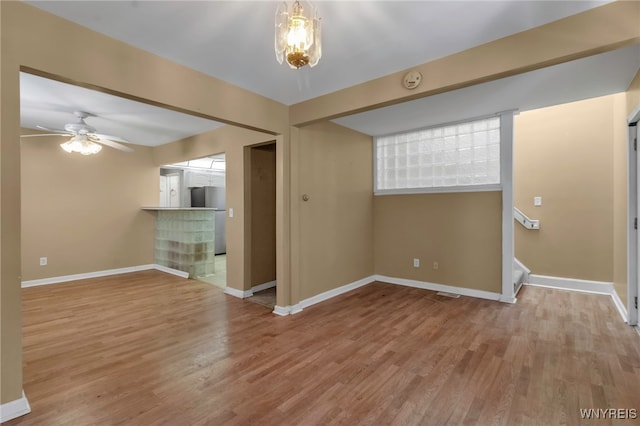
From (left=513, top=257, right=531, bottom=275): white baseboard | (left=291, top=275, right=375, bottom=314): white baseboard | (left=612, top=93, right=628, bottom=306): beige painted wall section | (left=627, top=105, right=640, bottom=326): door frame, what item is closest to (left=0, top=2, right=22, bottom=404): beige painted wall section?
(left=291, top=275, right=375, bottom=314): white baseboard

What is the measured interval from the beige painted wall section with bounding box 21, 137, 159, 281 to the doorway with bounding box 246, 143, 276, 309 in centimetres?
304

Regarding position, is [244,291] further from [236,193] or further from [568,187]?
[568,187]

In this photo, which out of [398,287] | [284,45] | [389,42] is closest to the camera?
[284,45]

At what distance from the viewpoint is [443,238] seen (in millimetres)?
4281

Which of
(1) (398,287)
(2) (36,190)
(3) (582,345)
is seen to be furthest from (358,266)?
(2) (36,190)

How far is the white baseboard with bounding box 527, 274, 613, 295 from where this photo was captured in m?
3.99

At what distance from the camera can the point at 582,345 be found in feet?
8.36

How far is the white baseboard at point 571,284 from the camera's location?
13.1ft

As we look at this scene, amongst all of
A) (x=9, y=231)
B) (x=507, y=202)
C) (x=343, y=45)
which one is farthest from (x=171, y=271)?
(x=507, y=202)

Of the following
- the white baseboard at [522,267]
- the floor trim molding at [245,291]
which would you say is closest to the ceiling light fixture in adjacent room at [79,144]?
the floor trim molding at [245,291]

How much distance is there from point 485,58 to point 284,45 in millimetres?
1630

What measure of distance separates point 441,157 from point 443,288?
1960mm

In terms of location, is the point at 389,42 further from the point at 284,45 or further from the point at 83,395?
the point at 83,395

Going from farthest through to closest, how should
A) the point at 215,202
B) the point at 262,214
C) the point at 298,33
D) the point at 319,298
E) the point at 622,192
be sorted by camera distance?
the point at 215,202, the point at 262,214, the point at 319,298, the point at 622,192, the point at 298,33
